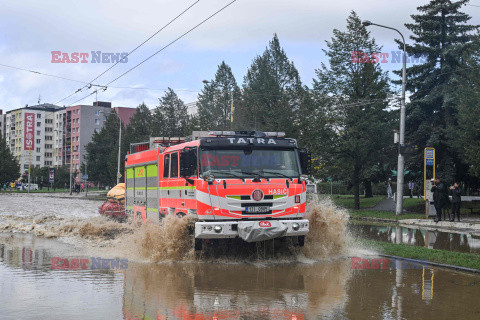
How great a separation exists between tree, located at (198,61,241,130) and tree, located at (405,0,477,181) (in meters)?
18.3

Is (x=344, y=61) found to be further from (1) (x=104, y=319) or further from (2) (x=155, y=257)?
(1) (x=104, y=319)

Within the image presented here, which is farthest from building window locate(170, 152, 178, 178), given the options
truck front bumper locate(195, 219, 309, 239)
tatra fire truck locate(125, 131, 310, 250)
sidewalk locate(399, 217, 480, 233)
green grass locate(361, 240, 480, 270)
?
sidewalk locate(399, 217, 480, 233)

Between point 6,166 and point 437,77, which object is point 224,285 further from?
point 6,166

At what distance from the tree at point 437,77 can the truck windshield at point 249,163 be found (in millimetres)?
23330

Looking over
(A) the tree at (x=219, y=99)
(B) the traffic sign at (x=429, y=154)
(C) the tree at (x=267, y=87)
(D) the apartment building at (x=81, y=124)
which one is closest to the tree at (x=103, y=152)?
(A) the tree at (x=219, y=99)

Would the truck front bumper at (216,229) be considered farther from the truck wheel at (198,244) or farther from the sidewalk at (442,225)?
the sidewalk at (442,225)

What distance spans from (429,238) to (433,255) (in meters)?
6.23

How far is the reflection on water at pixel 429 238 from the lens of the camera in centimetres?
1667

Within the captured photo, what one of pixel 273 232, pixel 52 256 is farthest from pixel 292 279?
pixel 52 256

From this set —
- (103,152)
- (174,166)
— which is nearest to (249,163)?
(174,166)

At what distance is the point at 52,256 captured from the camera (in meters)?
13.7

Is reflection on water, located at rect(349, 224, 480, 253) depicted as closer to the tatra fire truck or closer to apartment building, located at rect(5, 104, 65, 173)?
the tatra fire truck

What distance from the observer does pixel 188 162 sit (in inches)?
488

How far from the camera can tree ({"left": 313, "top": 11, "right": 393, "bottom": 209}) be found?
118ft
